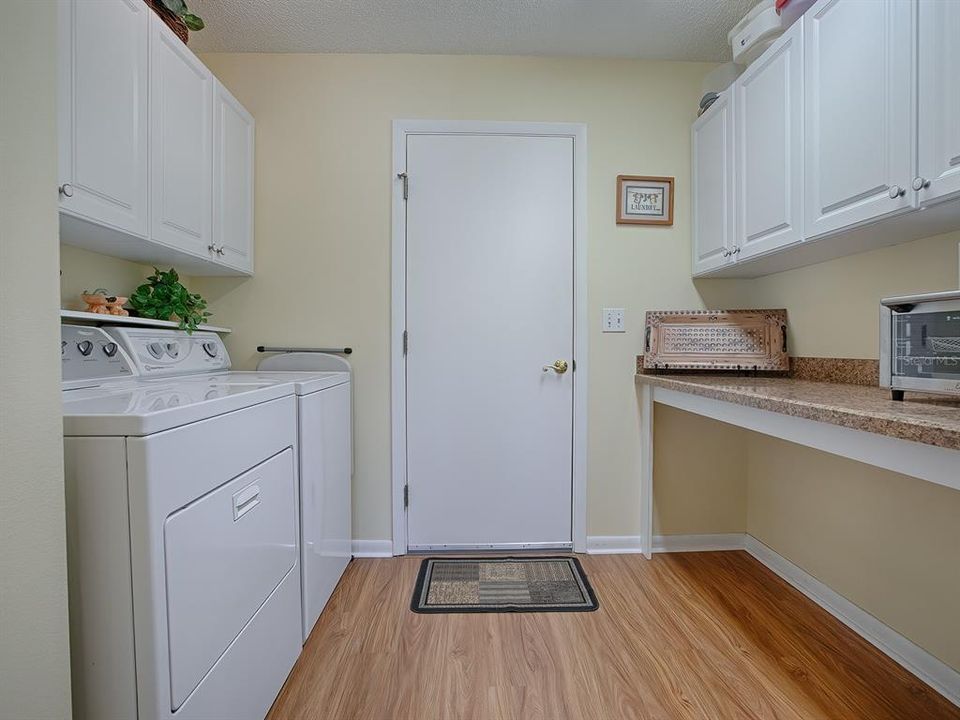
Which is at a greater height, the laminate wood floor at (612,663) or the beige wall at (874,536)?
the beige wall at (874,536)

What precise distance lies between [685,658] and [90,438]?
5.74ft

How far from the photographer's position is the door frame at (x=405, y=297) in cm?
222

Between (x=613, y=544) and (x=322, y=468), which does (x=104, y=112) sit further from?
(x=613, y=544)

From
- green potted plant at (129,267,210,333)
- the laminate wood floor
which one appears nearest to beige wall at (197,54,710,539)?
green potted plant at (129,267,210,333)

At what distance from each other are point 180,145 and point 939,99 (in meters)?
2.26

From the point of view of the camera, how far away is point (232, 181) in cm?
201

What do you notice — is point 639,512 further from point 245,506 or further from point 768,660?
point 245,506

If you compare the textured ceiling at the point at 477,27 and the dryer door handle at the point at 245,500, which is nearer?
the dryer door handle at the point at 245,500

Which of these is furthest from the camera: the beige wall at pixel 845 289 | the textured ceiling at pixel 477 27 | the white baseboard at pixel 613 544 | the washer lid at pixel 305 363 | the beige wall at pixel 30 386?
the white baseboard at pixel 613 544

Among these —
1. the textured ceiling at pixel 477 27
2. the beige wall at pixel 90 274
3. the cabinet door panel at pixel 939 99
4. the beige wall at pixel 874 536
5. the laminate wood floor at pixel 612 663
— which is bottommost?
the laminate wood floor at pixel 612 663

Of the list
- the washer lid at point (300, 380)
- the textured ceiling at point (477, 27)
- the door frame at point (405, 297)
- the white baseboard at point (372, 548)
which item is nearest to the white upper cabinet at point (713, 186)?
the textured ceiling at point (477, 27)

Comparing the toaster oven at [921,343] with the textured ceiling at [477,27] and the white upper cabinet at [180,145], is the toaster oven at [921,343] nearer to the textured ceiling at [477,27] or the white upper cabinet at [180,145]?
the textured ceiling at [477,27]

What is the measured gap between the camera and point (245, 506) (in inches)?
45.8

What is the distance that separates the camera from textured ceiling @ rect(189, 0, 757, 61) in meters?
1.90
